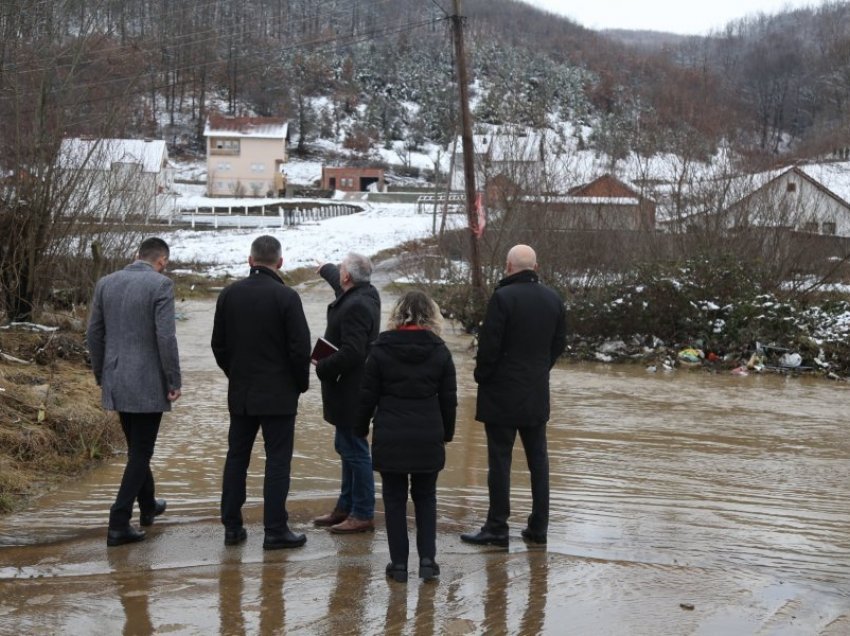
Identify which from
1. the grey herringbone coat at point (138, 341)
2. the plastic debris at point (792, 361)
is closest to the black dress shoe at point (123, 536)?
the grey herringbone coat at point (138, 341)

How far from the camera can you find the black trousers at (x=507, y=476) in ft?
20.5

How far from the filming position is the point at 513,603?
521cm

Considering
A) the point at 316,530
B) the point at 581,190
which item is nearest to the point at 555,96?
the point at 581,190

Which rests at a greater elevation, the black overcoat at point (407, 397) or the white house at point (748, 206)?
the white house at point (748, 206)

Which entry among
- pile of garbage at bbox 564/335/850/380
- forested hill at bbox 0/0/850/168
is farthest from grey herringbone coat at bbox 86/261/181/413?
forested hill at bbox 0/0/850/168

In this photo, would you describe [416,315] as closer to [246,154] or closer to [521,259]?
[521,259]

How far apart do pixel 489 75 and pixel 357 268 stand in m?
139

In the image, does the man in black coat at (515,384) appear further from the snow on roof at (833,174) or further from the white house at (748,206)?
the snow on roof at (833,174)

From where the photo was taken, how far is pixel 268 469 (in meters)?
6.11

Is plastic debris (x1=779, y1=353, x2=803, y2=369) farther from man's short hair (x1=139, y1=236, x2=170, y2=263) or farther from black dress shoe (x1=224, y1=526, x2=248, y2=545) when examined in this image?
man's short hair (x1=139, y1=236, x2=170, y2=263)

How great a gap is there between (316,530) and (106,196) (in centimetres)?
1280

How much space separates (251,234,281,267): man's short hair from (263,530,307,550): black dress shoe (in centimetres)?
168

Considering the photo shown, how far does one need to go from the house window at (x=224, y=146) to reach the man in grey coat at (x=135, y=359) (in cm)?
8204

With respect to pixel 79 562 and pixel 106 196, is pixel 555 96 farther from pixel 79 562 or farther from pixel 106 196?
pixel 79 562
